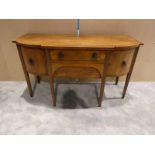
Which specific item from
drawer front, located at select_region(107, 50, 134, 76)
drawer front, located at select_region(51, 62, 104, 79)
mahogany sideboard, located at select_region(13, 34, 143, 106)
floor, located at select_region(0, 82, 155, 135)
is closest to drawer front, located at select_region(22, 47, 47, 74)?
mahogany sideboard, located at select_region(13, 34, 143, 106)

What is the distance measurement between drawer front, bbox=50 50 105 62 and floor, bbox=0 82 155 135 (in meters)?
0.58

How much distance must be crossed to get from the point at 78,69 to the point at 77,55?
0.15 m

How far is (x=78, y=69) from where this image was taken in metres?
1.43

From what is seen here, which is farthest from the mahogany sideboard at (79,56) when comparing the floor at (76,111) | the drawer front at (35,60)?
the floor at (76,111)

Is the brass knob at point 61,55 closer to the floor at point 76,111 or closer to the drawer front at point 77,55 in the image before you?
the drawer front at point 77,55

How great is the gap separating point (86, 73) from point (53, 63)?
0.33m

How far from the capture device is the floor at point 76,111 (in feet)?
4.60

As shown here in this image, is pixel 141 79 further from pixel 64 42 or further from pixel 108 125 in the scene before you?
pixel 64 42

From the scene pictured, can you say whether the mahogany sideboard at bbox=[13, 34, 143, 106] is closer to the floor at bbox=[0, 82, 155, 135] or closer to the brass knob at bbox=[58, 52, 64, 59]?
the brass knob at bbox=[58, 52, 64, 59]

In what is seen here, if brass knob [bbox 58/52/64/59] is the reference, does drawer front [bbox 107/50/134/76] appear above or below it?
below

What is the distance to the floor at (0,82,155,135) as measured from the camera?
4.60 ft

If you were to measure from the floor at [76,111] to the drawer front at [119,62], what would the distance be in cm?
42
